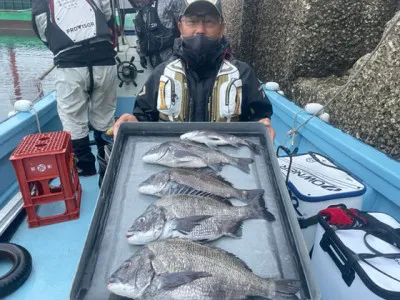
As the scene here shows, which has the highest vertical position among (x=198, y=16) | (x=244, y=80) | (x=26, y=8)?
(x=198, y=16)

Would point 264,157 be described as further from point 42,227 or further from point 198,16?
point 42,227

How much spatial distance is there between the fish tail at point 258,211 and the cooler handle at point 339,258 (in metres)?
0.45

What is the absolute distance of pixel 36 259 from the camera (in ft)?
8.54

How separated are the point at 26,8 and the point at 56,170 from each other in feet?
105

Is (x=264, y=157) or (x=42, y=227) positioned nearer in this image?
(x=264, y=157)

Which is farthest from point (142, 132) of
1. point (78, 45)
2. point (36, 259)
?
point (78, 45)

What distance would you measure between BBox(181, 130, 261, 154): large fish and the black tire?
5.07 feet

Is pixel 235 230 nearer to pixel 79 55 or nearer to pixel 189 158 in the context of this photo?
pixel 189 158

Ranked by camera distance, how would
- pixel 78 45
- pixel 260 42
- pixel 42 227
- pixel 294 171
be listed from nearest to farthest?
pixel 294 171
pixel 42 227
pixel 78 45
pixel 260 42

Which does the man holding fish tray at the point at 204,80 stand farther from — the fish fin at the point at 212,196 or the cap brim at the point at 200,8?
the fish fin at the point at 212,196

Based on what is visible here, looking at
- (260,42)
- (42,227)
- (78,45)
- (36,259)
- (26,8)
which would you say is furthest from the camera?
(26,8)

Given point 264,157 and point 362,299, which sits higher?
point 264,157

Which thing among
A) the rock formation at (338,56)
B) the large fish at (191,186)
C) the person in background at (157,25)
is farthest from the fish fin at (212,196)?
the person in background at (157,25)

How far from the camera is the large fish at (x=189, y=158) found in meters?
1.78
